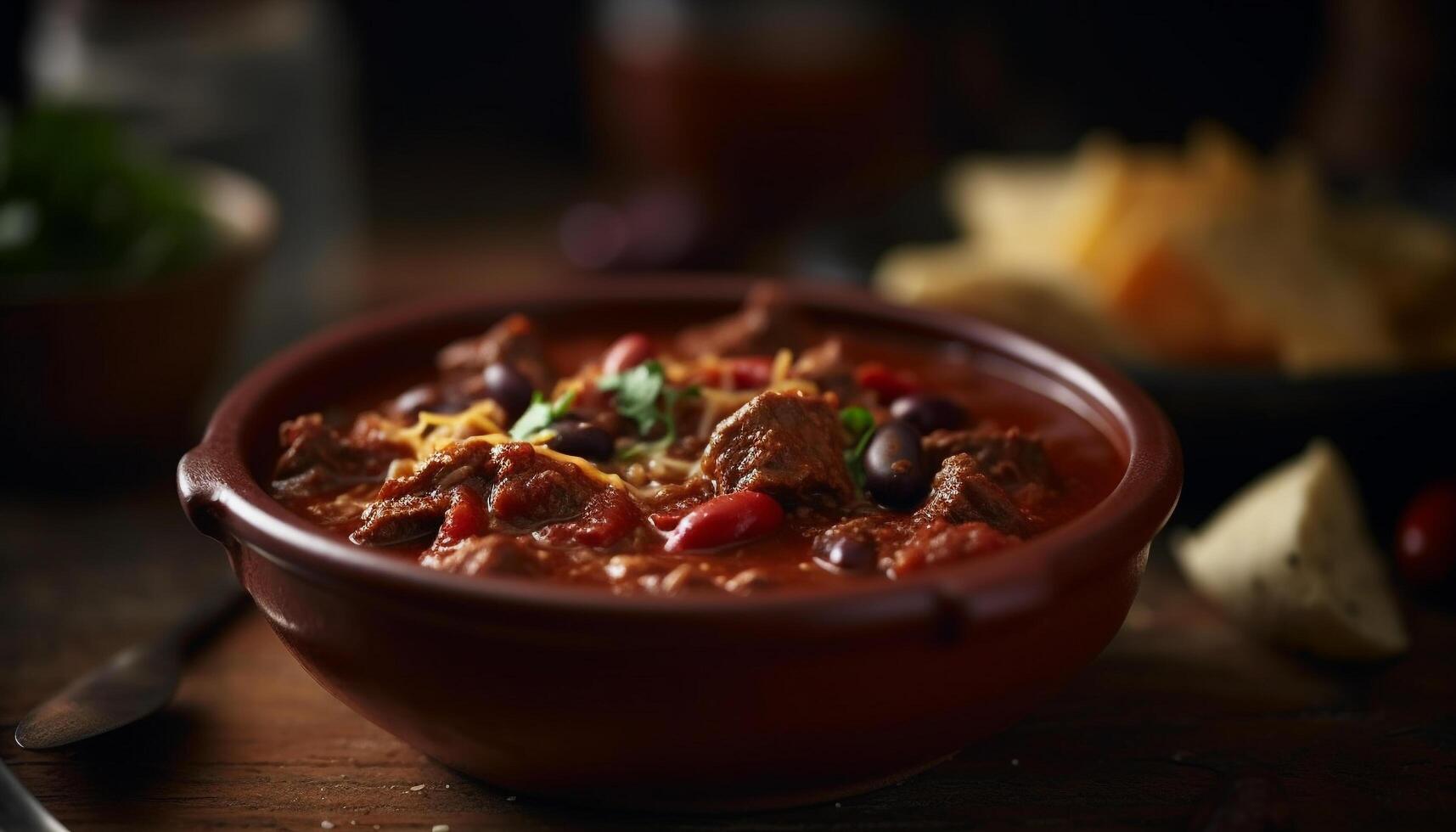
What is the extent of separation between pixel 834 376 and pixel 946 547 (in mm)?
814

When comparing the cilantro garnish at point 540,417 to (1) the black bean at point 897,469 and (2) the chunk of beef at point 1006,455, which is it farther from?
(2) the chunk of beef at point 1006,455

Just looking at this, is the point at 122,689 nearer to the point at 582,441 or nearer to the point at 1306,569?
the point at 582,441

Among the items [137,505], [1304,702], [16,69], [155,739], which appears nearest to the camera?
[155,739]

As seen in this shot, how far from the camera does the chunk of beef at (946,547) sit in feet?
8.67

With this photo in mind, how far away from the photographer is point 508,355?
11.6 ft

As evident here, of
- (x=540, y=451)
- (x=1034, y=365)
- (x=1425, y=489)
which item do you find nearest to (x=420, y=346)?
(x=540, y=451)

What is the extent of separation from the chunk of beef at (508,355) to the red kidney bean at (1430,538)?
229 cm

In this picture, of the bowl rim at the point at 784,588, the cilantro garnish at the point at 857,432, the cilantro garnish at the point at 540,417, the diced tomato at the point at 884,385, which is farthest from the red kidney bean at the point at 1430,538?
the cilantro garnish at the point at 540,417

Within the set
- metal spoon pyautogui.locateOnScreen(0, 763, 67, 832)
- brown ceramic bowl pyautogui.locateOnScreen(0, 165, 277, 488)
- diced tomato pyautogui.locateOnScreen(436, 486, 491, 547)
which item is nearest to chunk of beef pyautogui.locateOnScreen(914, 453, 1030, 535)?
diced tomato pyautogui.locateOnScreen(436, 486, 491, 547)

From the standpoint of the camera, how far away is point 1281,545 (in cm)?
355

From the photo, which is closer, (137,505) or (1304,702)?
(1304,702)

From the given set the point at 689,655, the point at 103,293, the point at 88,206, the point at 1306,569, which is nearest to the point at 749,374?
the point at 689,655

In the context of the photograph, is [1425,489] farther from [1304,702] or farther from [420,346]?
[420,346]

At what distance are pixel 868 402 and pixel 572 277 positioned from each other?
11.6 ft
